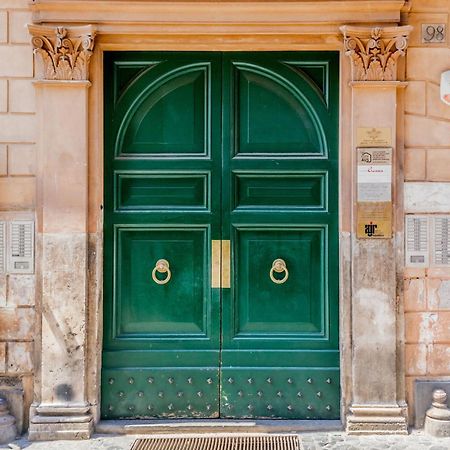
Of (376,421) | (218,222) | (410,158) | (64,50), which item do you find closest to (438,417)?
(376,421)

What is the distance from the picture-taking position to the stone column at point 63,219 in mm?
4906

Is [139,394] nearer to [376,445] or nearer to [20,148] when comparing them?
[376,445]

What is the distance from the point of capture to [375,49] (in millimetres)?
4875

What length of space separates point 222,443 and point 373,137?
267 cm

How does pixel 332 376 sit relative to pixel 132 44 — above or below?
below

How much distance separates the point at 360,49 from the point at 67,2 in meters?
2.33

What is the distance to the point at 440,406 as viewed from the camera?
192 inches

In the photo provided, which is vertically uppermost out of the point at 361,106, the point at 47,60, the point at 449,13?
the point at 449,13

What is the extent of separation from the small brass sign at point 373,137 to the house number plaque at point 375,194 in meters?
0.04

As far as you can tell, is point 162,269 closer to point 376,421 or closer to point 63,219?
point 63,219

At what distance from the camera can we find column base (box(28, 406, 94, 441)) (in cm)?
484

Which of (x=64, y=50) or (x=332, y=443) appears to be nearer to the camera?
(x=332, y=443)

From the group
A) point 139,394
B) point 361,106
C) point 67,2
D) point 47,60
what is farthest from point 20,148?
point 361,106

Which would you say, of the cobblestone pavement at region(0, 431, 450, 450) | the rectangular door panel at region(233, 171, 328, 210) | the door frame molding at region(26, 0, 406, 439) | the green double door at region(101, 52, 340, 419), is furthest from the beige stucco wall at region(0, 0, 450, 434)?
the rectangular door panel at region(233, 171, 328, 210)
